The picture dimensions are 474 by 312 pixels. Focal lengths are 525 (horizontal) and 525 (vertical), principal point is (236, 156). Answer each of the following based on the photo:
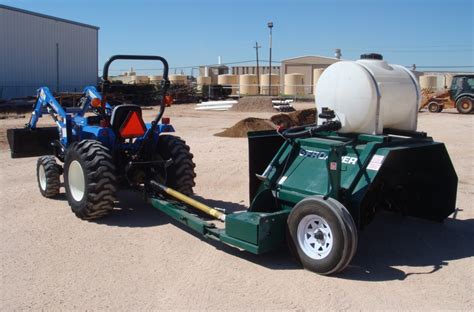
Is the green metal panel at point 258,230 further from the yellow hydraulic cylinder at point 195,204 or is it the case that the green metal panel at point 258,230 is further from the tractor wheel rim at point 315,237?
the yellow hydraulic cylinder at point 195,204

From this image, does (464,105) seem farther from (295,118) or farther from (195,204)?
(195,204)

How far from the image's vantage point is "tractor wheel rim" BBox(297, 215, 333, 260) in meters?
4.93

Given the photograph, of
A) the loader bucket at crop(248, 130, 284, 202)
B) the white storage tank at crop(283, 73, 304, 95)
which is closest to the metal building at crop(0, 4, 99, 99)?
the white storage tank at crop(283, 73, 304, 95)

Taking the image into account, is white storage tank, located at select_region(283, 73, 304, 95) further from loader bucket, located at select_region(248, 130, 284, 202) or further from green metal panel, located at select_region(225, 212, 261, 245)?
green metal panel, located at select_region(225, 212, 261, 245)

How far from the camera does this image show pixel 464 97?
27.7m

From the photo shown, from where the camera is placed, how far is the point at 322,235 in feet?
16.3

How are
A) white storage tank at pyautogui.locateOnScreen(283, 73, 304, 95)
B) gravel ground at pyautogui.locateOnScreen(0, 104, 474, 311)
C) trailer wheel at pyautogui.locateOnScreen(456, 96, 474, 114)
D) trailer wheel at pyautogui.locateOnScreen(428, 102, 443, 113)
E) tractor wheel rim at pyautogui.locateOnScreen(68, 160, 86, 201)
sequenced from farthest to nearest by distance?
white storage tank at pyautogui.locateOnScreen(283, 73, 304, 95) → trailer wheel at pyautogui.locateOnScreen(428, 102, 443, 113) → trailer wheel at pyautogui.locateOnScreen(456, 96, 474, 114) → tractor wheel rim at pyautogui.locateOnScreen(68, 160, 86, 201) → gravel ground at pyautogui.locateOnScreen(0, 104, 474, 311)

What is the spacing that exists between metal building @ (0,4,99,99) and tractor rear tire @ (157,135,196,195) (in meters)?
25.9

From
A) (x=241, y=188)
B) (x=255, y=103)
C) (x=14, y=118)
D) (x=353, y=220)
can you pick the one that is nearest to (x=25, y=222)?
(x=241, y=188)

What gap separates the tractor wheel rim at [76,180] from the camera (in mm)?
6812

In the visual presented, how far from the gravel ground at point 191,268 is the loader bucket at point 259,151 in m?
1.00

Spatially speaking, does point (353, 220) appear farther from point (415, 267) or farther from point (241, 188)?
point (241, 188)

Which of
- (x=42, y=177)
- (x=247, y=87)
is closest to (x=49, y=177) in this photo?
(x=42, y=177)

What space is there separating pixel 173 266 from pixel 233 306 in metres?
1.10
